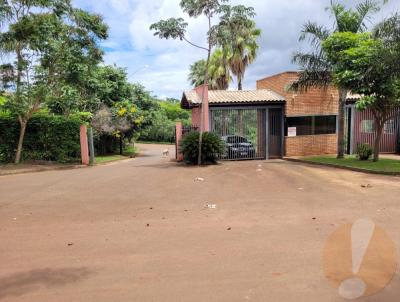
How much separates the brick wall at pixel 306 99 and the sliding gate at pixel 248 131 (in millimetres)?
838

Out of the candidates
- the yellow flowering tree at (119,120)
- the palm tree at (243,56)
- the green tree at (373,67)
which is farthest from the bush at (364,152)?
the palm tree at (243,56)

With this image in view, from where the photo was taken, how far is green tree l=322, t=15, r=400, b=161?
14.5m

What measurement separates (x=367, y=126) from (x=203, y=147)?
1010cm

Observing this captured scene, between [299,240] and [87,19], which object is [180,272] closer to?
[299,240]

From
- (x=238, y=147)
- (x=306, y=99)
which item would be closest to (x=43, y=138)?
(x=238, y=147)

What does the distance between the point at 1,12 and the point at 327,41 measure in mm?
13481

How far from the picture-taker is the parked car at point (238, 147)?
68.8ft

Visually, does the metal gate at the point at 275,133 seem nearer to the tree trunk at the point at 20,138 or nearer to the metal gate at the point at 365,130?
the metal gate at the point at 365,130

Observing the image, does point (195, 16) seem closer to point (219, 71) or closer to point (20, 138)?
point (20, 138)

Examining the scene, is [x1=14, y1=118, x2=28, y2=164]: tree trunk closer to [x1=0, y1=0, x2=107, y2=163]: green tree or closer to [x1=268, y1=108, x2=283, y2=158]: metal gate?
[x1=0, y1=0, x2=107, y2=163]: green tree

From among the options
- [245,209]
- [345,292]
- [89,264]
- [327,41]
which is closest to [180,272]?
[89,264]

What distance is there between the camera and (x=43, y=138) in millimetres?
20625

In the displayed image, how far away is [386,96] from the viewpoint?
15.3 m

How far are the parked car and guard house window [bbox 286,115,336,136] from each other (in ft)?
A: 7.87
